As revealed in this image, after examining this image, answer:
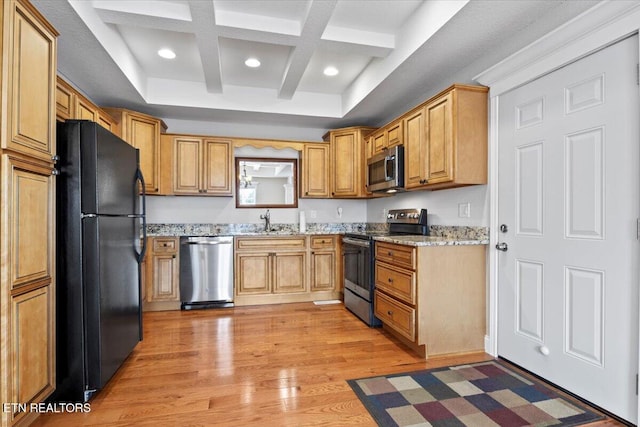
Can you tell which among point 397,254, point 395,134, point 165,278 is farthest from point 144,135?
point 397,254

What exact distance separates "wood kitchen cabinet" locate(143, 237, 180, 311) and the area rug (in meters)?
2.63

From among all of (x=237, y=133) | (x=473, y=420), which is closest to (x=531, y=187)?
(x=473, y=420)

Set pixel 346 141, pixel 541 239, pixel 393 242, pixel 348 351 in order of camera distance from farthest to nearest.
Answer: pixel 346 141 < pixel 393 242 < pixel 348 351 < pixel 541 239

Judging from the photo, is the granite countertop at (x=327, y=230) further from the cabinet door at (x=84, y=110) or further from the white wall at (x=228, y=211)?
the cabinet door at (x=84, y=110)

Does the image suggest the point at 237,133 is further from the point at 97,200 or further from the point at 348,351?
the point at 348,351

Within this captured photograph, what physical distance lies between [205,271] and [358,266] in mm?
1829

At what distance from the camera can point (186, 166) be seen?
4.21 meters

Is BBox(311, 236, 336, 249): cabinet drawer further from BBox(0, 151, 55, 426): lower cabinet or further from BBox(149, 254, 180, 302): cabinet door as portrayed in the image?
BBox(0, 151, 55, 426): lower cabinet

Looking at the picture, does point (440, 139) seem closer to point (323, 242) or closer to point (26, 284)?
point (323, 242)

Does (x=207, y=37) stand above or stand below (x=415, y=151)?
above

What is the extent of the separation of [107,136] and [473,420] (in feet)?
8.72

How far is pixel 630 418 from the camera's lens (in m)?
1.72

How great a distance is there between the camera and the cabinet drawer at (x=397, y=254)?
2623 millimetres

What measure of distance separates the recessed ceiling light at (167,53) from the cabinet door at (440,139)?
2.44 meters
